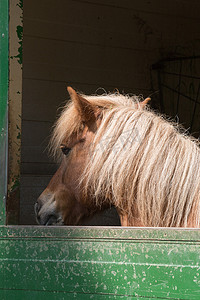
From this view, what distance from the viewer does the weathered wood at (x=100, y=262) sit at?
128 centimetres

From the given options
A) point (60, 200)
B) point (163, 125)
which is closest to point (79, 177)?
point (60, 200)

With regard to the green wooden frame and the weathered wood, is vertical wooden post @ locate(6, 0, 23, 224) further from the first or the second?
the weathered wood

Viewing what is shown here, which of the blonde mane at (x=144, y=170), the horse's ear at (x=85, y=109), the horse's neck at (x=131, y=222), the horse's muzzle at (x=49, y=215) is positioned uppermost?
the horse's ear at (x=85, y=109)

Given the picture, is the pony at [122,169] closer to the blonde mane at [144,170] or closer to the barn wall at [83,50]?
the blonde mane at [144,170]

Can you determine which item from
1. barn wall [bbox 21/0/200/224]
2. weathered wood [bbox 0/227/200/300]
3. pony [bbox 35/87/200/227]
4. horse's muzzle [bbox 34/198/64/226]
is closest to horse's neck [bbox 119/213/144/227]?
pony [bbox 35/87/200/227]

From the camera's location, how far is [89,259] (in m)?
1.38

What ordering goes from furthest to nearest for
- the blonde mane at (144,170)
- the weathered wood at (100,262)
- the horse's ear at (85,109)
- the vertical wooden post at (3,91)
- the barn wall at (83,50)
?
the barn wall at (83,50) → the horse's ear at (85,109) → the blonde mane at (144,170) → the vertical wooden post at (3,91) → the weathered wood at (100,262)

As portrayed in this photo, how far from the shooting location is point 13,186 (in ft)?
4.91

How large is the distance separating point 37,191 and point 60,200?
1520mm

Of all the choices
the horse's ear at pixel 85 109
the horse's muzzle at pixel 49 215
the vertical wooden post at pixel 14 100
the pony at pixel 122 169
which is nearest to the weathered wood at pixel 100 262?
the vertical wooden post at pixel 14 100

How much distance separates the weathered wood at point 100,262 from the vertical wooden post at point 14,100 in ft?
0.38

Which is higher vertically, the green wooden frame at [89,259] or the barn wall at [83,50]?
the barn wall at [83,50]

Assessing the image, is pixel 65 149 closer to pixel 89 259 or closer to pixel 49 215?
pixel 49 215

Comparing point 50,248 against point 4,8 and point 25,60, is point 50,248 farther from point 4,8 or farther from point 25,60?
point 25,60
